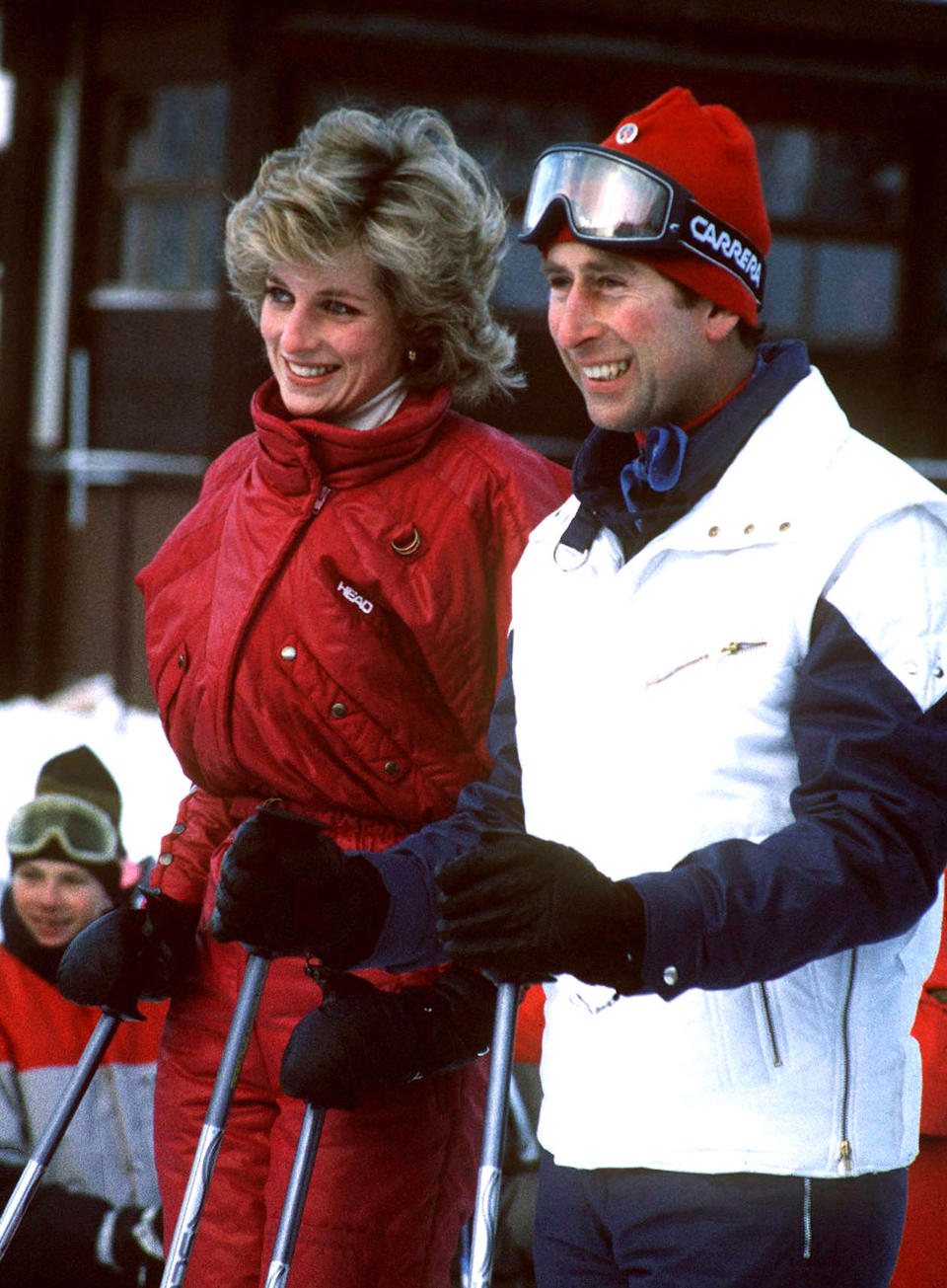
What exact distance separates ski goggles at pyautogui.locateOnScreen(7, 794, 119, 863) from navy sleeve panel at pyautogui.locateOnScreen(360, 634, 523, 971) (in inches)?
82.0

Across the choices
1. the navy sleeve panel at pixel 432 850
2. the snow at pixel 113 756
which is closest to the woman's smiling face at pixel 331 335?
the navy sleeve panel at pixel 432 850

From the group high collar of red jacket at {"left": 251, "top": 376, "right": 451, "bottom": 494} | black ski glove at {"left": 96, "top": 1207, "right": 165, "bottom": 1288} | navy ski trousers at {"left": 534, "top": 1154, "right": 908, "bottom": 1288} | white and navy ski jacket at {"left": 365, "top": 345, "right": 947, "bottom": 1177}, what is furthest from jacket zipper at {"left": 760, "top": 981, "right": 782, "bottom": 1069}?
black ski glove at {"left": 96, "top": 1207, "right": 165, "bottom": 1288}

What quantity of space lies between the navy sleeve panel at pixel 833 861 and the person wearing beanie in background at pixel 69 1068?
103 inches

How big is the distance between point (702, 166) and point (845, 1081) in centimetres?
104

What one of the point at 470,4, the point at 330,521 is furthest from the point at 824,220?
the point at 330,521

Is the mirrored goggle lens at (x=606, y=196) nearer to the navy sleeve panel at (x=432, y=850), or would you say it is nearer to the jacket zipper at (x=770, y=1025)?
the navy sleeve panel at (x=432, y=850)

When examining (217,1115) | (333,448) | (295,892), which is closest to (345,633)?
(333,448)

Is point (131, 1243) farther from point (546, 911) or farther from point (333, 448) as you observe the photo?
point (546, 911)

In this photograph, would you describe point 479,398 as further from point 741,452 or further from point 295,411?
point 741,452

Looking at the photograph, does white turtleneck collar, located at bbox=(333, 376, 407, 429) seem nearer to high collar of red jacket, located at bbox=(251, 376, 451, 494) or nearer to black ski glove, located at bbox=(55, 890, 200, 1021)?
high collar of red jacket, located at bbox=(251, 376, 451, 494)

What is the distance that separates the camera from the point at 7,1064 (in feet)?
13.0

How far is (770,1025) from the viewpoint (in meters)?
1.69

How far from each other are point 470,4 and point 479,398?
233 inches

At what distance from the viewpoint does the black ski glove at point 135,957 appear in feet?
7.79
